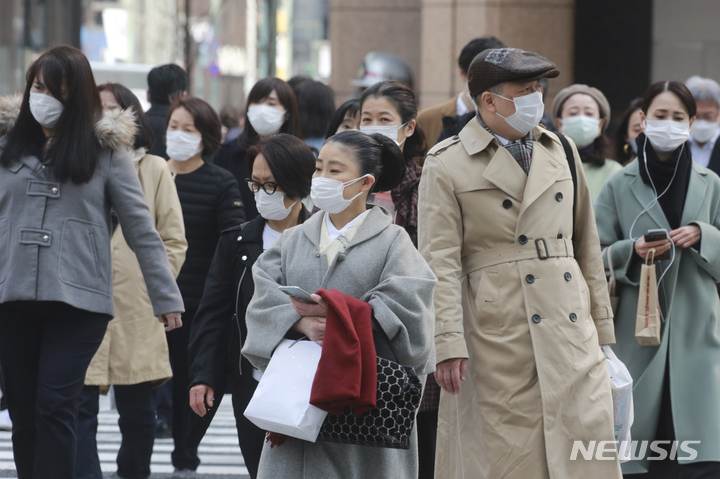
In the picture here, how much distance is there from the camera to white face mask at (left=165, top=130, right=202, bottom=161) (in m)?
7.47

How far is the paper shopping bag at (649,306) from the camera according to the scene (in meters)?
5.87

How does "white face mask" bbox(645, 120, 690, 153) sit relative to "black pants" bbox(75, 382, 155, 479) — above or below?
above

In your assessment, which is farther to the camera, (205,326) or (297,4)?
(297,4)

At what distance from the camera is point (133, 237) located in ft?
18.1

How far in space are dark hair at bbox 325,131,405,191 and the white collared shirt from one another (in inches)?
170

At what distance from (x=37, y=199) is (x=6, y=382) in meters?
0.83

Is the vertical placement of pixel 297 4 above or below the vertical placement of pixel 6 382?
above

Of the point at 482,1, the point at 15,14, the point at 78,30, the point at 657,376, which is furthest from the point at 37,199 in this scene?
the point at 78,30

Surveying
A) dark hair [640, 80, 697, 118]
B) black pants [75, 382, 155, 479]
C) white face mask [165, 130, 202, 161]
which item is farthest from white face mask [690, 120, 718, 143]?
black pants [75, 382, 155, 479]

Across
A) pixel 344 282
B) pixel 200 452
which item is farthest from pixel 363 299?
pixel 200 452

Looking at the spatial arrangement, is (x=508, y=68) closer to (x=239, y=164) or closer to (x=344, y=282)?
(x=344, y=282)

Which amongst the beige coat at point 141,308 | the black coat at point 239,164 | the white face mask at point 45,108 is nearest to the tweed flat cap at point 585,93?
the black coat at point 239,164

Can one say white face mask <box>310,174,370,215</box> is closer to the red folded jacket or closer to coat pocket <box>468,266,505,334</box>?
the red folded jacket

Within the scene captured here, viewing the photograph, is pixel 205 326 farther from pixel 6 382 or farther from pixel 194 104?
pixel 194 104
